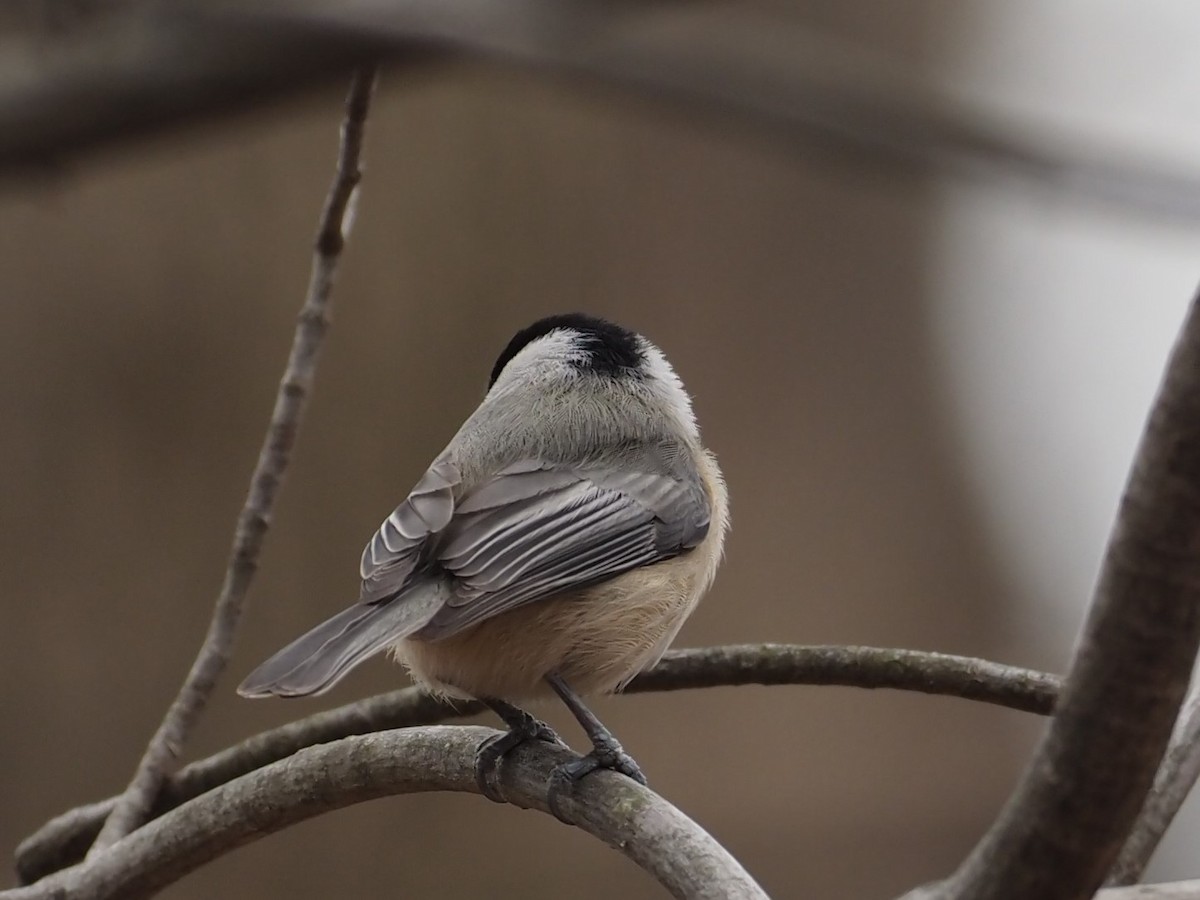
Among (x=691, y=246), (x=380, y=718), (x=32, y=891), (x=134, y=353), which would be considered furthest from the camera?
(x=691, y=246)

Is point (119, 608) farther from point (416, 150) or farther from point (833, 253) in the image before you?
point (833, 253)

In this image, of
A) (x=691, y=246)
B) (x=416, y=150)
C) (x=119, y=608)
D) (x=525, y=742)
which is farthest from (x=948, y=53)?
(x=525, y=742)

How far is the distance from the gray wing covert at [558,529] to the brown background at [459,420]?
1.82 meters

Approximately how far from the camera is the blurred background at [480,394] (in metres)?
4.30

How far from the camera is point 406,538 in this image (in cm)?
209

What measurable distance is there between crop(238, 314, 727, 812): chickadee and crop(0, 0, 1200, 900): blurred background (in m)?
1.72

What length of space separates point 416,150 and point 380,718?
106 inches

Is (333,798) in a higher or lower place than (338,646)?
lower

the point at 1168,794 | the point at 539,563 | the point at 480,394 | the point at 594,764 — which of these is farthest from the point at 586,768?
the point at 480,394

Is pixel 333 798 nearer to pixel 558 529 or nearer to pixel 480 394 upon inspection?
pixel 558 529

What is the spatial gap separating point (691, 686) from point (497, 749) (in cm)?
52

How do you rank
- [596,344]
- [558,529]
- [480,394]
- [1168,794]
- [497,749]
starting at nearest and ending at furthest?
[1168,794], [497,749], [558,529], [596,344], [480,394]

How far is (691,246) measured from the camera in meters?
5.07

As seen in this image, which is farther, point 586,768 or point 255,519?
point 255,519
